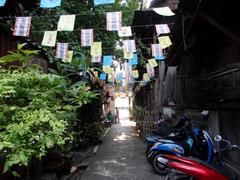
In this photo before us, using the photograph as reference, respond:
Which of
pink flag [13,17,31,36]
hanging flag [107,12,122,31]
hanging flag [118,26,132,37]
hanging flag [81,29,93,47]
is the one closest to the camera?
pink flag [13,17,31,36]

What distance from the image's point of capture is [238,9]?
5270 mm

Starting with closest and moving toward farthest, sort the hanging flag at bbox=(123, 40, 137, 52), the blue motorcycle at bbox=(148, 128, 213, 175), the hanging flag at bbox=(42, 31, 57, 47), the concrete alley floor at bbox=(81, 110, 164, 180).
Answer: the blue motorcycle at bbox=(148, 128, 213, 175) < the concrete alley floor at bbox=(81, 110, 164, 180) < the hanging flag at bbox=(42, 31, 57, 47) < the hanging flag at bbox=(123, 40, 137, 52)

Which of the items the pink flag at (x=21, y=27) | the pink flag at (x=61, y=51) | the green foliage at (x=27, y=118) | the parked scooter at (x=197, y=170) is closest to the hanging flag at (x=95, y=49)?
the pink flag at (x=61, y=51)

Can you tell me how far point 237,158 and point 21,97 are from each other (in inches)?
178

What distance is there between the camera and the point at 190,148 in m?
6.65

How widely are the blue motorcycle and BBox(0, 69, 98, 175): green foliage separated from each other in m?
3.03

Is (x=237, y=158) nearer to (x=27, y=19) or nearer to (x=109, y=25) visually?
(x=109, y=25)

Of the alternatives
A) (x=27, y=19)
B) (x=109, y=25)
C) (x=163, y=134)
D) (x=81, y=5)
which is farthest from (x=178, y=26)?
(x=81, y=5)

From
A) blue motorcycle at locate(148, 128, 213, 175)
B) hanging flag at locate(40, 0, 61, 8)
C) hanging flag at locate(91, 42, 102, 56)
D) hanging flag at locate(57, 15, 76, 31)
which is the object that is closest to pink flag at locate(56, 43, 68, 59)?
hanging flag at locate(91, 42, 102, 56)

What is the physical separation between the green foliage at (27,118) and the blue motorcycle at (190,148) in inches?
119

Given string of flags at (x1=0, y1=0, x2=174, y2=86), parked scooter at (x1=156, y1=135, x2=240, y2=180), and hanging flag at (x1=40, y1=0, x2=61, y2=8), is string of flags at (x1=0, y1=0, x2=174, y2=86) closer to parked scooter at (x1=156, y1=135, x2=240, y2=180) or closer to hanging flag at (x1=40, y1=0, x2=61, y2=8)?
hanging flag at (x1=40, y1=0, x2=61, y2=8)

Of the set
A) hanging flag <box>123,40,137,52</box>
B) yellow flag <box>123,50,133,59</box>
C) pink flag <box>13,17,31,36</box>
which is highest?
pink flag <box>13,17,31,36</box>

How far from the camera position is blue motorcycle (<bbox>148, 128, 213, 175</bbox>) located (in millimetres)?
5820

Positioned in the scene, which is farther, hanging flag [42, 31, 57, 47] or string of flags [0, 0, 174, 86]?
hanging flag [42, 31, 57, 47]
